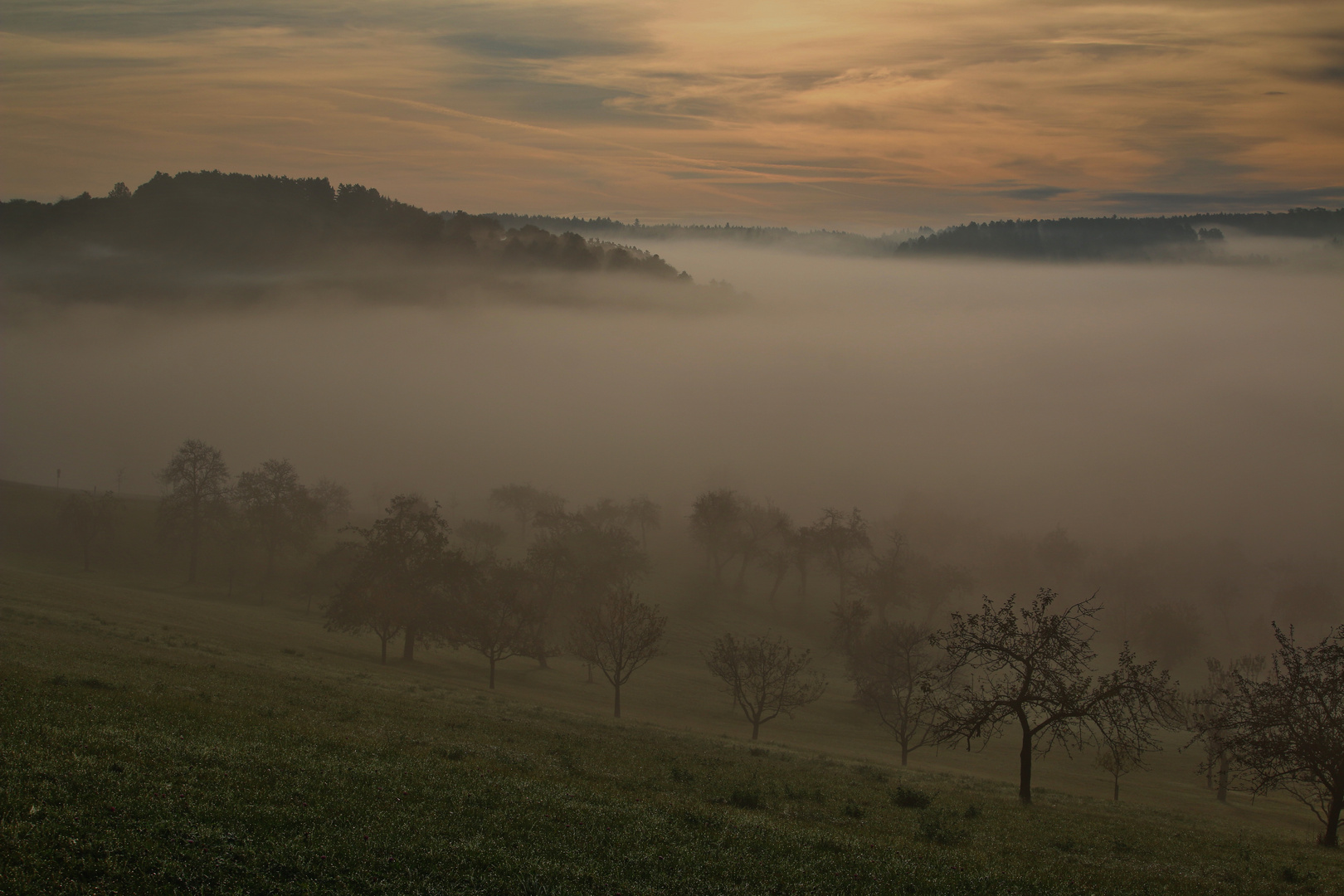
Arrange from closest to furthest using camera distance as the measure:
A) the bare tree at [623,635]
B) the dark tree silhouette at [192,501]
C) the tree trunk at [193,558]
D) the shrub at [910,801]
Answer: the shrub at [910,801] < the bare tree at [623,635] < the tree trunk at [193,558] < the dark tree silhouette at [192,501]

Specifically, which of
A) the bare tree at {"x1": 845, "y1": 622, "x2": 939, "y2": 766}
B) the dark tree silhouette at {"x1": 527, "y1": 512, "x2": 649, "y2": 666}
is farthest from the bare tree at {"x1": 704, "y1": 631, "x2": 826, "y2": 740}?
the dark tree silhouette at {"x1": 527, "y1": 512, "x2": 649, "y2": 666}

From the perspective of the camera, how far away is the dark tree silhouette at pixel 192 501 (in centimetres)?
11144

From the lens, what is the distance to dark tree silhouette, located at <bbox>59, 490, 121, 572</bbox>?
364 feet

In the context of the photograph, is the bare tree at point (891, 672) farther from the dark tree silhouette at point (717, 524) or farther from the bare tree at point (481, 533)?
the bare tree at point (481, 533)

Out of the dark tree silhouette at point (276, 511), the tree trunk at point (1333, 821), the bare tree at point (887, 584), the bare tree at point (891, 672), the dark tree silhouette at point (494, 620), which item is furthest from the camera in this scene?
the bare tree at point (887, 584)

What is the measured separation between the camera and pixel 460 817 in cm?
1628

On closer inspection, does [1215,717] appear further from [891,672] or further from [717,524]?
[717,524]

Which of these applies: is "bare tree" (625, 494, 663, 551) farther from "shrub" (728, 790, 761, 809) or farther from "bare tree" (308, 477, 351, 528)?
"shrub" (728, 790, 761, 809)

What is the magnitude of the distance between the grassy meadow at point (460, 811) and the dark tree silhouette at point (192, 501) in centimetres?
7424

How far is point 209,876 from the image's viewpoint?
12.0 meters

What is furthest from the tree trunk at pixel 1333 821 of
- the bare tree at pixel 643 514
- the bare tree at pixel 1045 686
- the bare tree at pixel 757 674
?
the bare tree at pixel 643 514

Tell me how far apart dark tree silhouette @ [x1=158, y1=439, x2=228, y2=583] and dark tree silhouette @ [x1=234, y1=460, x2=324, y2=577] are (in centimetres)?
396

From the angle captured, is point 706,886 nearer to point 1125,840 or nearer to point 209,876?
point 209,876

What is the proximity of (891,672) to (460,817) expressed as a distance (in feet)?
234
